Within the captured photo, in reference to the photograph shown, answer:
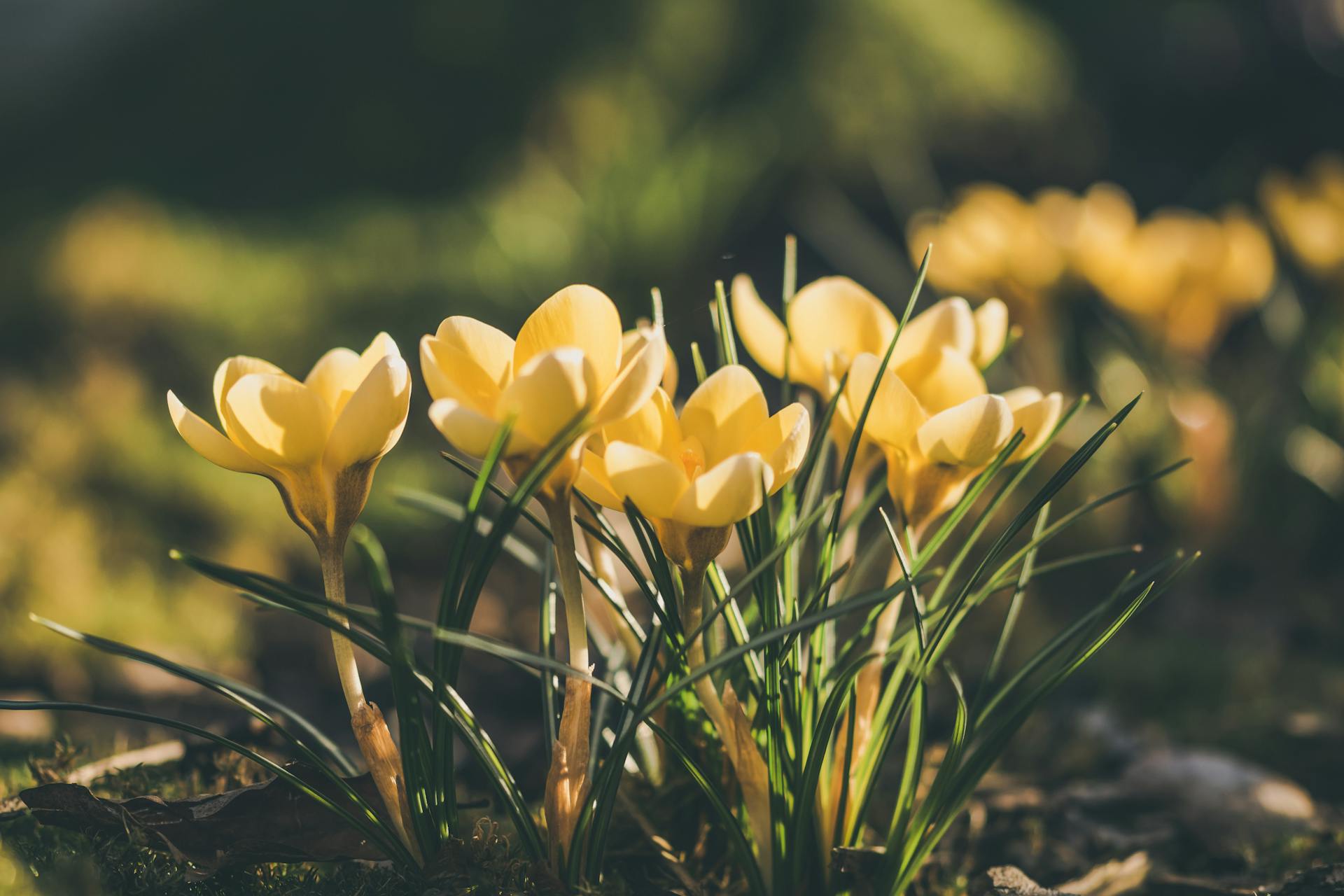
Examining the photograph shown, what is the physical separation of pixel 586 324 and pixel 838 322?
24cm

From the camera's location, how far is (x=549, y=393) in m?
0.45

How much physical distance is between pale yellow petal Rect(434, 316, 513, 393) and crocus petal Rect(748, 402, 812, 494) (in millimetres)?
149

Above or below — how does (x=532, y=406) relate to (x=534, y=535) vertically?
above

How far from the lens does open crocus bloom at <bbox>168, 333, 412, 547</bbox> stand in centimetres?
49

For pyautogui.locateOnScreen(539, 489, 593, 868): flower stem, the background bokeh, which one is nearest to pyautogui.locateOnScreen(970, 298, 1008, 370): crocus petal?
pyautogui.locateOnScreen(539, 489, 593, 868): flower stem

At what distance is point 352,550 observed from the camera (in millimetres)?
1471

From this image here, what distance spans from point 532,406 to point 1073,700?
100 centimetres

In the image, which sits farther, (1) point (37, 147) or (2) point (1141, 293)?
(1) point (37, 147)

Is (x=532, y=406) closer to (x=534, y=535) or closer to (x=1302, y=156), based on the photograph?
(x=534, y=535)

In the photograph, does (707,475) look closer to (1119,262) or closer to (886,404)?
(886,404)

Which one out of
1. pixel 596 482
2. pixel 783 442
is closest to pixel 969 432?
pixel 783 442

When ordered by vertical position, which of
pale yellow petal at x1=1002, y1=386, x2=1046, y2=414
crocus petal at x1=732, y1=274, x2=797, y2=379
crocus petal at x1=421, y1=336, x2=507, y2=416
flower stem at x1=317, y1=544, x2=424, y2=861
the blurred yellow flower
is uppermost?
the blurred yellow flower

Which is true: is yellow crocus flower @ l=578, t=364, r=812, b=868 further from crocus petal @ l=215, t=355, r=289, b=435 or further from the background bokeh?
the background bokeh

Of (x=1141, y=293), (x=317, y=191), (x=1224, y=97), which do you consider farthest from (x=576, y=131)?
(x=1224, y=97)
